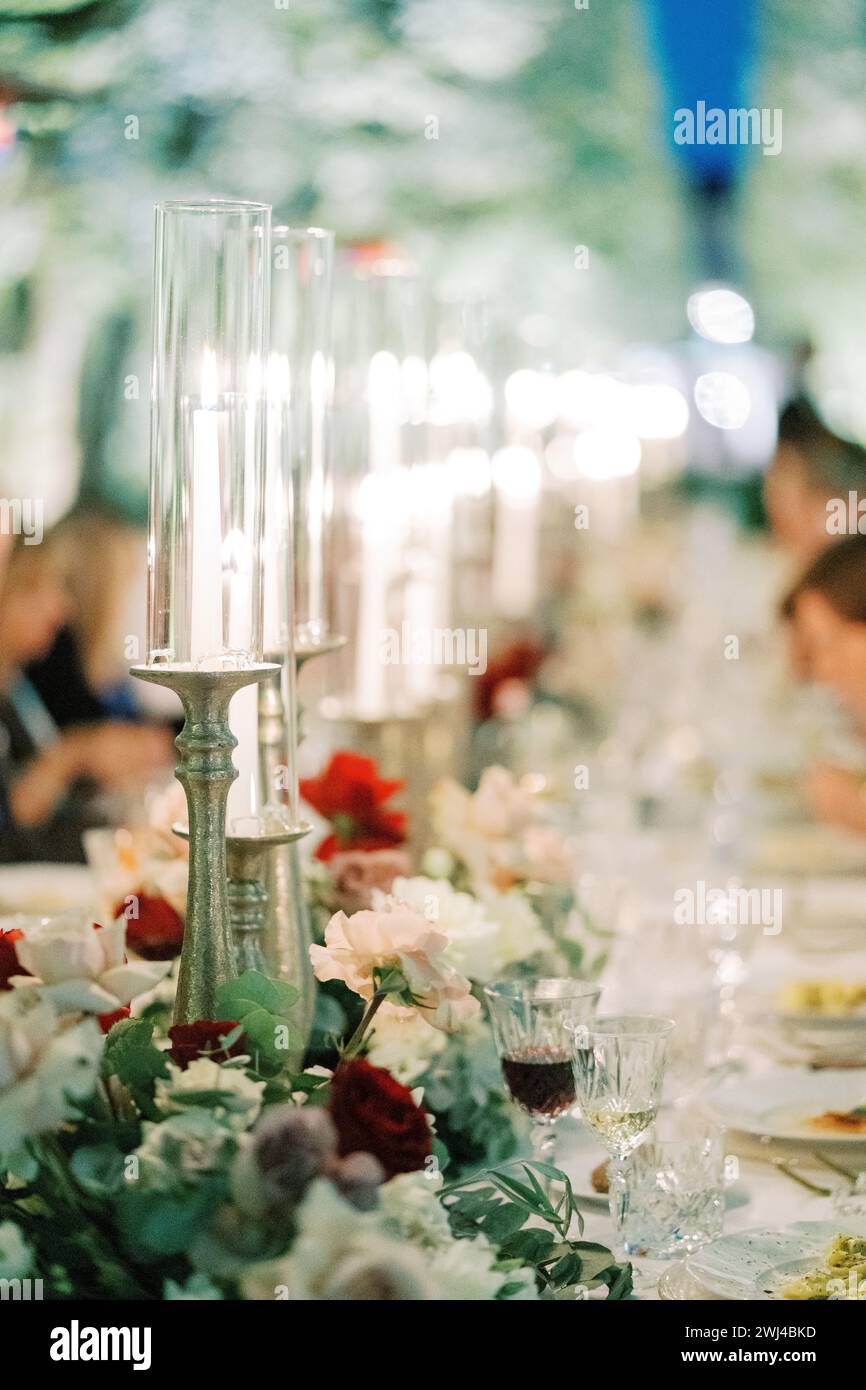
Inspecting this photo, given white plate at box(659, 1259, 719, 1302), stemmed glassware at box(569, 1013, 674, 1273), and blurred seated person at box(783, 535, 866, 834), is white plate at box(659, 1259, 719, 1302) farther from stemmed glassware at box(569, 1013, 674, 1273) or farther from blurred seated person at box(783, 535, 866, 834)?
blurred seated person at box(783, 535, 866, 834)

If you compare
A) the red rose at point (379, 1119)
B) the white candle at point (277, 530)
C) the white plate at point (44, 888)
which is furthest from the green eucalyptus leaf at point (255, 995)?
the white plate at point (44, 888)

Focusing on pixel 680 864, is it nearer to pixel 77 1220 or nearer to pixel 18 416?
pixel 77 1220

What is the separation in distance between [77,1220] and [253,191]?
4.56 metres

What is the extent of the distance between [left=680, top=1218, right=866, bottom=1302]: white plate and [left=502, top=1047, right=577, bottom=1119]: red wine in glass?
0.17 m

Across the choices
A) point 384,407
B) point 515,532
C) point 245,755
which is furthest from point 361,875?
point 515,532

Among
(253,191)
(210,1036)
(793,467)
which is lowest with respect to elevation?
(210,1036)

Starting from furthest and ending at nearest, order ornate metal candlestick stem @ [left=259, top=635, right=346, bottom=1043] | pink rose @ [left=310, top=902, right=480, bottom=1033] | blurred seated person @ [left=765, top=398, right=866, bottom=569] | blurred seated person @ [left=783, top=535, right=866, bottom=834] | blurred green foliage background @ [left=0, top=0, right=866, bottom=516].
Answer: blurred green foliage background @ [left=0, top=0, right=866, bottom=516]
blurred seated person @ [left=765, top=398, right=866, bottom=569]
blurred seated person @ [left=783, top=535, right=866, bottom=834]
ornate metal candlestick stem @ [left=259, top=635, right=346, bottom=1043]
pink rose @ [left=310, top=902, right=480, bottom=1033]

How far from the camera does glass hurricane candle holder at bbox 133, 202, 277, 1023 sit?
4.28 feet

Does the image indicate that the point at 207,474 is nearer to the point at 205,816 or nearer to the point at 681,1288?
the point at 205,816

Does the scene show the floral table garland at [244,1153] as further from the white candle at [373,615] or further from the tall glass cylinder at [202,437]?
the white candle at [373,615]

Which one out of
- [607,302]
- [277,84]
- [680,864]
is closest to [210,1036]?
[680,864]

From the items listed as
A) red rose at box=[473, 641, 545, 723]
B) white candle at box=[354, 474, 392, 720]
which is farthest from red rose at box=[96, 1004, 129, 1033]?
red rose at box=[473, 641, 545, 723]

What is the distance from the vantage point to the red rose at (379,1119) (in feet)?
3.59
